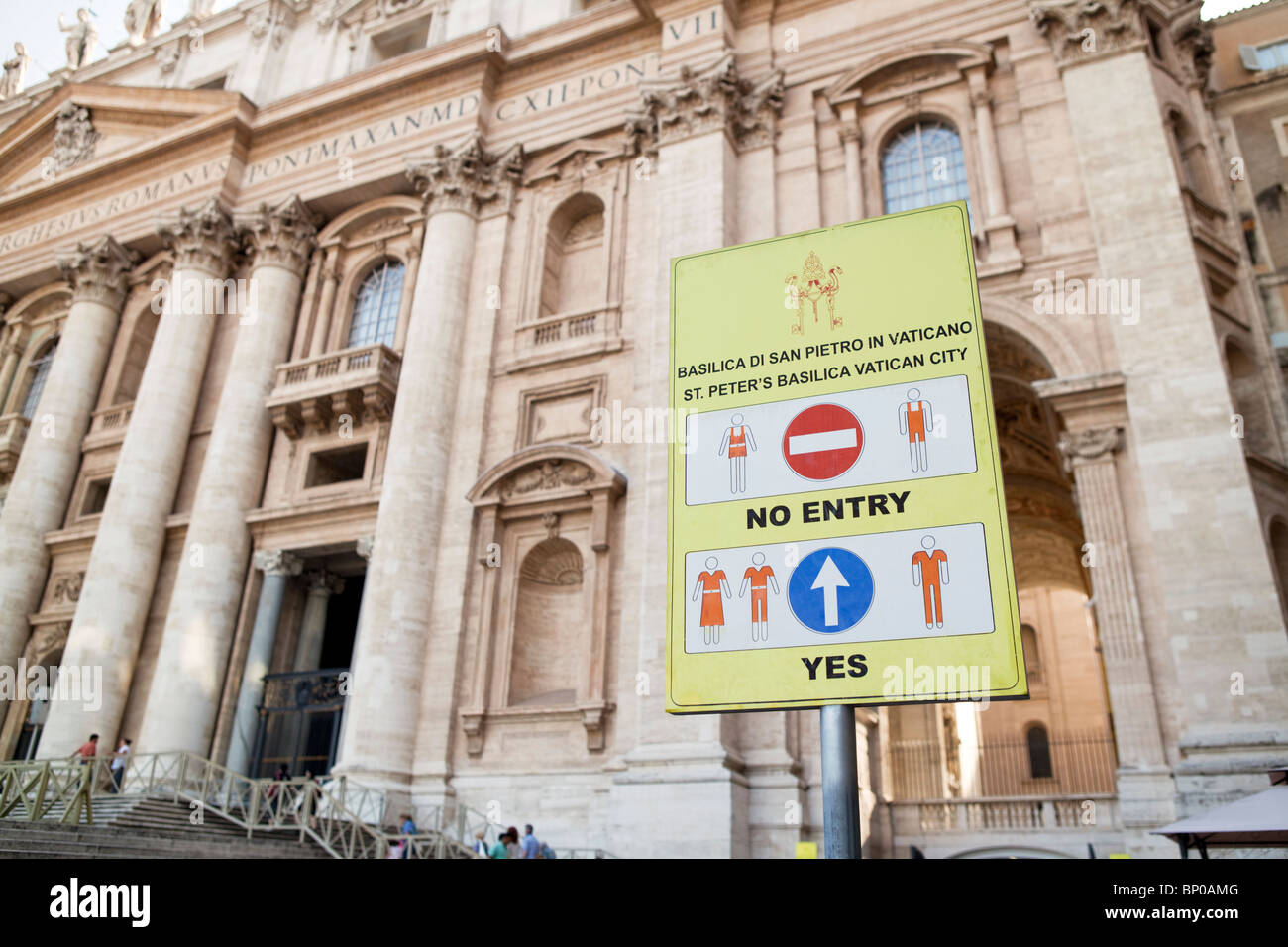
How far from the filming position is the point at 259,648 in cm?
2106

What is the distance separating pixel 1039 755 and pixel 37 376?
35108 millimetres

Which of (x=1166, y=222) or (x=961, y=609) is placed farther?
(x=1166, y=222)

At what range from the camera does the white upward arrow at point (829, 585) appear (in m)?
4.66

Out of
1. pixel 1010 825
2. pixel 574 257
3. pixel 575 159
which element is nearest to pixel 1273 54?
pixel 575 159

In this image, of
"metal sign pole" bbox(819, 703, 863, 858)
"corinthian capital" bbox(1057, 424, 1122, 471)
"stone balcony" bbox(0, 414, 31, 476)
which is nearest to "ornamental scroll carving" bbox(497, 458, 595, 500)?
"corinthian capital" bbox(1057, 424, 1122, 471)

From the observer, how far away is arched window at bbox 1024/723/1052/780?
33894mm

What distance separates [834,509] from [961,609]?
786 mm

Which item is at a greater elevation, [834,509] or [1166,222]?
[1166,222]

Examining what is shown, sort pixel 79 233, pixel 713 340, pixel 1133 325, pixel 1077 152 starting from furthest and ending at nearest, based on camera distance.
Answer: pixel 79 233 < pixel 1077 152 < pixel 1133 325 < pixel 713 340

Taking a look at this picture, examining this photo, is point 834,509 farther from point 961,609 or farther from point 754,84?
point 754,84

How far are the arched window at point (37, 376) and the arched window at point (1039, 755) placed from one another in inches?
1307

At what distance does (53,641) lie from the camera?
2408 cm
